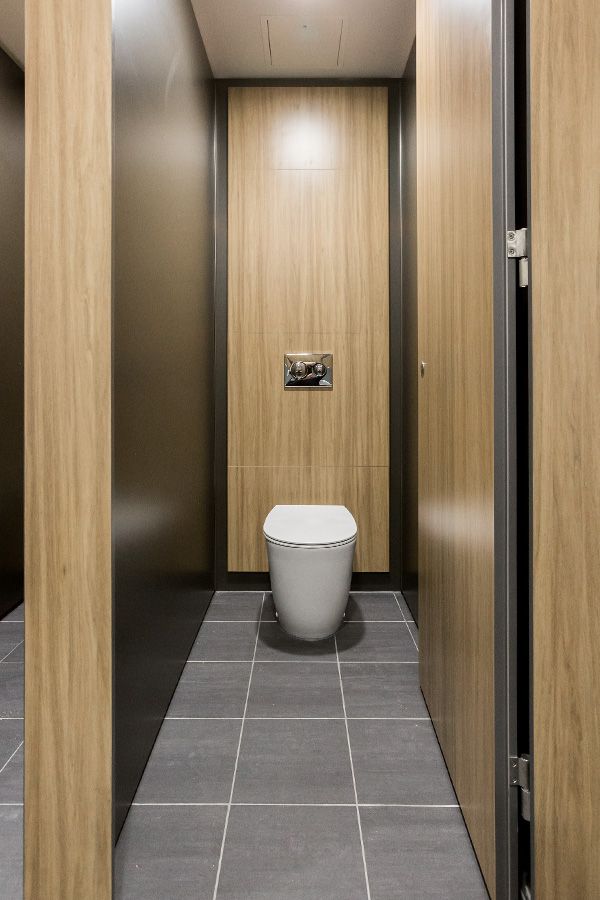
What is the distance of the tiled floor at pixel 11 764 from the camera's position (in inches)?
47.1

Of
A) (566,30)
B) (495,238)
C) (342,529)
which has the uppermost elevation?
(566,30)

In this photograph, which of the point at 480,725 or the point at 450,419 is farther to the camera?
the point at 450,419

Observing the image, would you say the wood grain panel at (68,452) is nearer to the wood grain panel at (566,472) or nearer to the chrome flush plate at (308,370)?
the wood grain panel at (566,472)

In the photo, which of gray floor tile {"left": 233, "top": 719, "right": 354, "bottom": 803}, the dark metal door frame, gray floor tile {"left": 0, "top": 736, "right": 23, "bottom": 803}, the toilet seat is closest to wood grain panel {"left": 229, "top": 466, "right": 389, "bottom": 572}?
the toilet seat

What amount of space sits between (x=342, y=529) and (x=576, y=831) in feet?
4.42

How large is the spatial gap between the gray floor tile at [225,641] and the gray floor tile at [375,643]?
0.36 metres

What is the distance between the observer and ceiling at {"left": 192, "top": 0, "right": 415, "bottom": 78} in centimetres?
237

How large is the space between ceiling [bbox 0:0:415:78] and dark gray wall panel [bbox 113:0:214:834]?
152 mm

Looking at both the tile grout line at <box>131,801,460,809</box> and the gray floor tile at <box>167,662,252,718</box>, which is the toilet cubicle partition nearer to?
the tile grout line at <box>131,801,460,809</box>

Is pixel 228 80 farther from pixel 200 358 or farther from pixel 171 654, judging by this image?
pixel 171 654

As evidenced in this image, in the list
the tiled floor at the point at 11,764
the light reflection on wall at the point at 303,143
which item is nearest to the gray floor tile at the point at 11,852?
the tiled floor at the point at 11,764

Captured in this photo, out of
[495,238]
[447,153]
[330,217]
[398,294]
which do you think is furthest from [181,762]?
[330,217]

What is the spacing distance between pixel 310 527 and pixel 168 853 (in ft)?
4.15

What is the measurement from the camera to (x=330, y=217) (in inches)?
114
